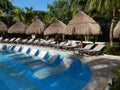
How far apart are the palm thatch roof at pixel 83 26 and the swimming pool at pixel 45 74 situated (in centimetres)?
378

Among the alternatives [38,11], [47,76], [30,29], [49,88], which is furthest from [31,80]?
[38,11]

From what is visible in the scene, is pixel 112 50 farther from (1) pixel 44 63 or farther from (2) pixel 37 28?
(2) pixel 37 28

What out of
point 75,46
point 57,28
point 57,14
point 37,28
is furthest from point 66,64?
point 57,14

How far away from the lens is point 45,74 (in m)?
12.1

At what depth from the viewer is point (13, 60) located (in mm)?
17250

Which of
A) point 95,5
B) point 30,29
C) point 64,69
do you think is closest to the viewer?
point 64,69

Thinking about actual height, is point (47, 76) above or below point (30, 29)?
below

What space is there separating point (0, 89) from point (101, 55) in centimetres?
816

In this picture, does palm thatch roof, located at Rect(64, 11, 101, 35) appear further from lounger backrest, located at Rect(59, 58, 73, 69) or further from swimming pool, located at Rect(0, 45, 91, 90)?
lounger backrest, located at Rect(59, 58, 73, 69)

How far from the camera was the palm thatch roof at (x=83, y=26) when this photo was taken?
18.6 metres

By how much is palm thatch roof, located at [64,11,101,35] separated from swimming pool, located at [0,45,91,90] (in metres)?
3.78

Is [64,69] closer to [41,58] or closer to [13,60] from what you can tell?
[41,58]

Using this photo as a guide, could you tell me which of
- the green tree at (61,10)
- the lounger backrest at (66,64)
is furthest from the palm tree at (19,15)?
the lounger backrest at (66,64)

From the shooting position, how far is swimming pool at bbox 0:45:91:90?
1012 cm
